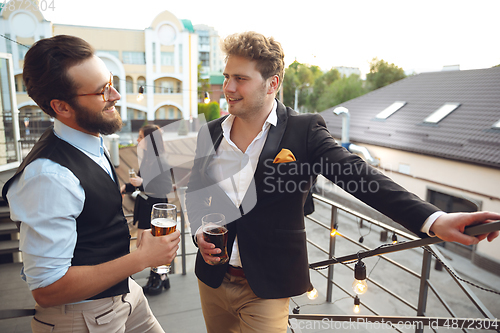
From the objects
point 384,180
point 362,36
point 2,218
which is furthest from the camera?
point 362,36

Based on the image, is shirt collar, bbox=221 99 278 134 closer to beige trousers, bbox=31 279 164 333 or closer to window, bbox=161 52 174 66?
beige trousers, bbox=31 279 164 333

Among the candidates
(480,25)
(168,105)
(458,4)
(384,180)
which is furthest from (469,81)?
(168,105)

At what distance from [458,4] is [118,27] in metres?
18.0

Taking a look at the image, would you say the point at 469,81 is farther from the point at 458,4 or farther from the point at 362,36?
the point at 362,36

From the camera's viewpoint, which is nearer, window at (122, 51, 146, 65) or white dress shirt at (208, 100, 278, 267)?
white dress shirt at (208, 100, 278, 267)

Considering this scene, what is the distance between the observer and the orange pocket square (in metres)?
1.17

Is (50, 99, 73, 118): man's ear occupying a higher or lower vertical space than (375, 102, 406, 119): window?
higher

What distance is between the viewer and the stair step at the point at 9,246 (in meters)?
3.54

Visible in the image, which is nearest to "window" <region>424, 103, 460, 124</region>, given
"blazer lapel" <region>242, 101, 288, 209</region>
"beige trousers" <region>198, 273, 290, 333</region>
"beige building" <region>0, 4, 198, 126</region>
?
"blazer lapel" <region>242, 101, 288, 209</region>

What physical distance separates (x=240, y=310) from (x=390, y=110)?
571 inches

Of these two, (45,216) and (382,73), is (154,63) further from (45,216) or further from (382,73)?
(45,216)

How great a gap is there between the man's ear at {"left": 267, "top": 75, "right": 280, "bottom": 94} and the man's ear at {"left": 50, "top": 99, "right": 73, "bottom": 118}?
0.77 metres

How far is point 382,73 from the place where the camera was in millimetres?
21469

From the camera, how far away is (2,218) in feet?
13.5
